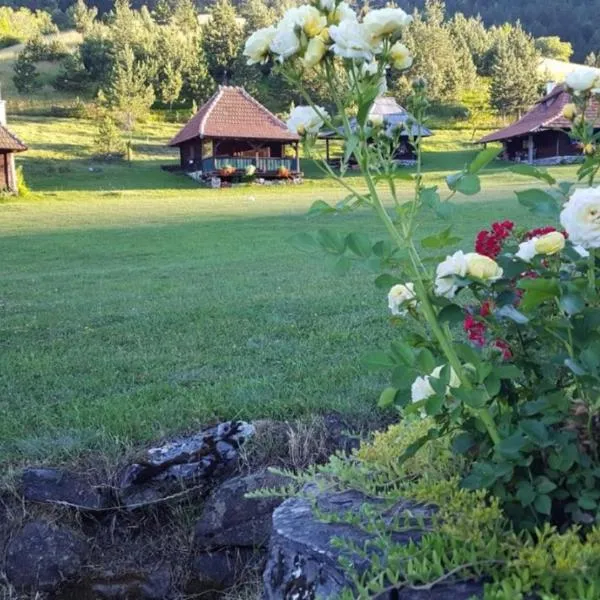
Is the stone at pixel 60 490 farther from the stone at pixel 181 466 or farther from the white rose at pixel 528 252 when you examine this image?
the white rose at pixel 528 252

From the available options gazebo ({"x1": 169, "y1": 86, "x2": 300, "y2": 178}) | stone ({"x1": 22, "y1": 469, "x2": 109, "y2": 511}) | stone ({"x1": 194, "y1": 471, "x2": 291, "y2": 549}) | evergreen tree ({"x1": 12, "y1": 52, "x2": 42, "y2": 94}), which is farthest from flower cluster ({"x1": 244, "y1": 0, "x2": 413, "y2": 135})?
evergreen tree ({"x1": 12, "y1": 52, "x2": 42, "y2": 94})

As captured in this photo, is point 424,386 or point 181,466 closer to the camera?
point 424,386

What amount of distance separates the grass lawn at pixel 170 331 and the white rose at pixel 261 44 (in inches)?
15.0

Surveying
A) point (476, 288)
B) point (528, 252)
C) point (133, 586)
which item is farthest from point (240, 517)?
point (528, 252)

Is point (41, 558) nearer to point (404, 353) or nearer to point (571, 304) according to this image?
point (404, 353)

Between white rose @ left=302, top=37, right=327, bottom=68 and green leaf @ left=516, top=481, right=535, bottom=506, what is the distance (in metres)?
0.98

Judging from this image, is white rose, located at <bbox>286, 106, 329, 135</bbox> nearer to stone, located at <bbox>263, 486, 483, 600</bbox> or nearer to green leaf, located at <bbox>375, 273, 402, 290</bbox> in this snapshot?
green leaf, located at <bbox>375, 273, 402, 290</bbox>

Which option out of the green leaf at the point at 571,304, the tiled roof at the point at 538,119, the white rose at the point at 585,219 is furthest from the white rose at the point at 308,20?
the tiled roof at the point at 538,119

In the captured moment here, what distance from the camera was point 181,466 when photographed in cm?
311

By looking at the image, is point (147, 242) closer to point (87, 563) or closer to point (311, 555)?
point (87, 563)

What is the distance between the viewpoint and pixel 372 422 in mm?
3359

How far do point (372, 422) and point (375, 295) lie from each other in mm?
3778

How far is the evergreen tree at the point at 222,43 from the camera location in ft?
189

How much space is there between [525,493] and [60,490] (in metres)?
2.12
